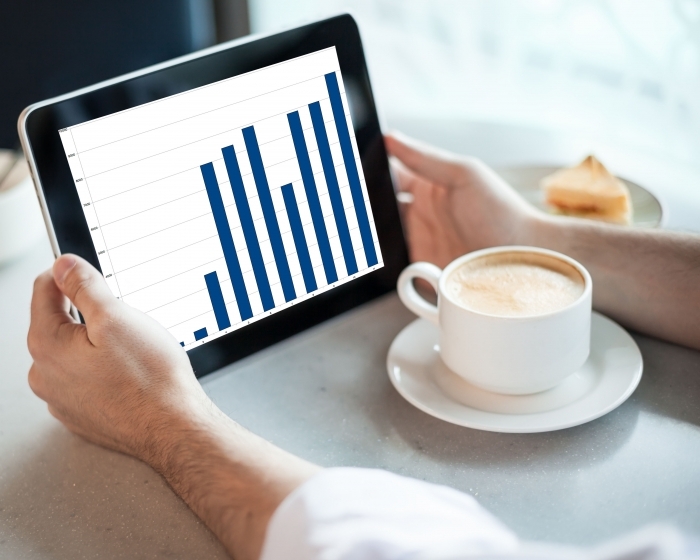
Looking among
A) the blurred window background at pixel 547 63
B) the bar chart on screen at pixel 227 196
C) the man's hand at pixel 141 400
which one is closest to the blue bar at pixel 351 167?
the bar chart on screen at pixel 227 196

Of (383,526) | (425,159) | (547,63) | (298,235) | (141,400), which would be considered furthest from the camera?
(547,63)

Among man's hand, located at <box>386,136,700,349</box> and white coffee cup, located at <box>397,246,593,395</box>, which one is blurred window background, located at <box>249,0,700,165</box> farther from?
white coffee cup, located at <box>397,246,593,395</box>

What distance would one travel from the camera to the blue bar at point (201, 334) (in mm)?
607

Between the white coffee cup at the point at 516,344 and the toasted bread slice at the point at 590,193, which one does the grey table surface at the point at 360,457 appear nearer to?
the white coffee cup at the point at 516,344

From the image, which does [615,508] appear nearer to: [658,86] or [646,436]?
[646,436]

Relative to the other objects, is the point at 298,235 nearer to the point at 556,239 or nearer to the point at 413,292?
the point at 413,292

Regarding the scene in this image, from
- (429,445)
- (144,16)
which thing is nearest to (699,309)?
(429,445)

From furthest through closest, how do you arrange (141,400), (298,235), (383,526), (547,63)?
1. (547,63)
2. (298,235)
3. (141,400)
4. (383,526)

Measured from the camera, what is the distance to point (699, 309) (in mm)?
648

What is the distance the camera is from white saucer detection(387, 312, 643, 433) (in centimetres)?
56

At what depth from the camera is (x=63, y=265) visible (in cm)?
55

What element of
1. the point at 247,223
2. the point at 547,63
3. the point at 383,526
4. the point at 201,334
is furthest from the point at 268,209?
the point at 547,63

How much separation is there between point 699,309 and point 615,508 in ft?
0.80

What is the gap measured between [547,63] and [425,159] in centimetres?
54
